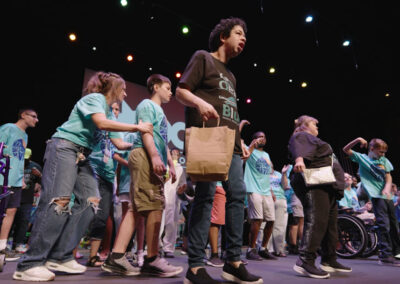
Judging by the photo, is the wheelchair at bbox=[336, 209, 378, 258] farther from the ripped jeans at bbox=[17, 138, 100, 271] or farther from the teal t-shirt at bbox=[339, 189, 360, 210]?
the ripped jeans at bbox=[17, 138, 100, 271]

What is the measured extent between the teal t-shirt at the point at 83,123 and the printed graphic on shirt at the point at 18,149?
1918 mm

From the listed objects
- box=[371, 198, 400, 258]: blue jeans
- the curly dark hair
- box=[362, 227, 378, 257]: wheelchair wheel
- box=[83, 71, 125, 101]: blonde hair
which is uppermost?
the curly dark hair

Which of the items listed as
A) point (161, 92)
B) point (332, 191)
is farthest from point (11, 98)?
point (332, 191)

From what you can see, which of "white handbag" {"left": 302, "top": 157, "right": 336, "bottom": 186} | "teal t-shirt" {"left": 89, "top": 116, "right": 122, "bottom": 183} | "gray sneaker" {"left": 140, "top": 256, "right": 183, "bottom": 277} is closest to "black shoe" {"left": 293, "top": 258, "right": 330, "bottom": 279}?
"white handbag" {"left": 302, "top": 157, "right": 336, "bottom": 186}

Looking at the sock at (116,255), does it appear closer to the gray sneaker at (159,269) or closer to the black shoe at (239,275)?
the gray sneaker at (159,269)

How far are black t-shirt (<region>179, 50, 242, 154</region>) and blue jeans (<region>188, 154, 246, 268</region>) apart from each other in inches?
8.1

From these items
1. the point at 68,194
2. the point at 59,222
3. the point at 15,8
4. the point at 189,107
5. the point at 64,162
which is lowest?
the point at 59,222

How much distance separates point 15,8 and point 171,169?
5678 mm

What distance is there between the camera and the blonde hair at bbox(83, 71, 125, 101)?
2338 millimetres

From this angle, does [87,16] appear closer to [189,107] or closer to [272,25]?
[272,25]

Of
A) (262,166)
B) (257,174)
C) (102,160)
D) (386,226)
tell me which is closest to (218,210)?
(257,174)

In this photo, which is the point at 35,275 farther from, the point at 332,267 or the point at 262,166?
the point at 262,166

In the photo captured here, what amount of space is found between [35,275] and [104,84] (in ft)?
4.43

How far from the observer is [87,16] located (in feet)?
21.7
